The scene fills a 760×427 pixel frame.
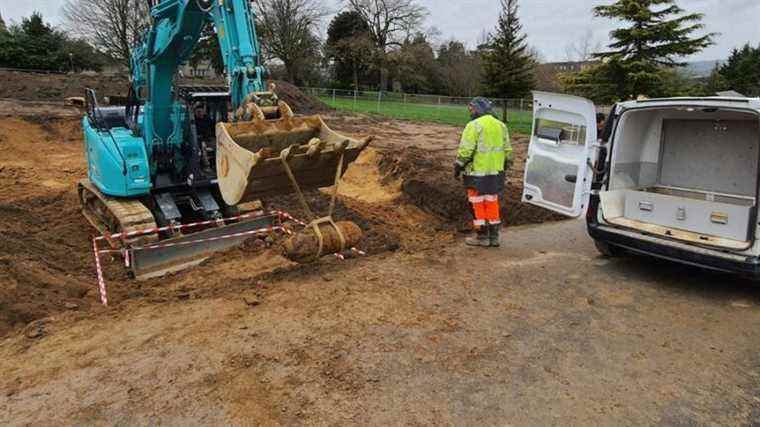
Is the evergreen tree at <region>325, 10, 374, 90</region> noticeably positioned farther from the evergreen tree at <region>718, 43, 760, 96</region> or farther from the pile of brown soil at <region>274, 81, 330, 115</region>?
the evergreen tree at <region>718, 43, 760, 96</region>

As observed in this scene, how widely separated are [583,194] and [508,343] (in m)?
2.51

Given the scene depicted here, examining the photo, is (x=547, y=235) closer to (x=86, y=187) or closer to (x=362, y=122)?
(x=86, y=187)

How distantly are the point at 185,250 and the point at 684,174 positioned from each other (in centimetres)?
631

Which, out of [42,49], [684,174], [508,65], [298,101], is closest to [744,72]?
[508,65]

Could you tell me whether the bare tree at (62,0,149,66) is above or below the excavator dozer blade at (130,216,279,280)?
above

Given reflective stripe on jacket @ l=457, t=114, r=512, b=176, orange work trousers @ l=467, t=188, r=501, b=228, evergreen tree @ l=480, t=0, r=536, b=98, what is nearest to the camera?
reflective stripe on jacket @ l=457, t=114, r=512, b=176

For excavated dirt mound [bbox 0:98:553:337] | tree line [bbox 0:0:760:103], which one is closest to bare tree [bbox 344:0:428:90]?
tree line [bbox 0:0:760:103]

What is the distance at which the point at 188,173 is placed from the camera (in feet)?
27.7

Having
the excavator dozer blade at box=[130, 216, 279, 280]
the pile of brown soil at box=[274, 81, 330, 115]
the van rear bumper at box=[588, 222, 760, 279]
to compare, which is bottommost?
the excavator dozer blade at box=[130, 216, 279, 280]

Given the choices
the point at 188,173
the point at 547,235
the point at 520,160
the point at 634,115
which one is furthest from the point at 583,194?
the point at 520,160

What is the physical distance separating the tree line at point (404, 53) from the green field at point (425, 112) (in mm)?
2130

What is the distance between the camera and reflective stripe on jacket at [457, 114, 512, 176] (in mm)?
6711

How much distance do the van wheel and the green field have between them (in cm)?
1948

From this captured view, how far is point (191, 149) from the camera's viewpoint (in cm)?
829
